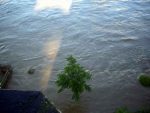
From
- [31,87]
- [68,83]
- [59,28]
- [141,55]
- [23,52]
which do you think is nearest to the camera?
[68,83]

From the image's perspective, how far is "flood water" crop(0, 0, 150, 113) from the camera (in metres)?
19.3

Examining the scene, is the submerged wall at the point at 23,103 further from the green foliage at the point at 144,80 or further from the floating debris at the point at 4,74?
the green foliage at the point at 144,80

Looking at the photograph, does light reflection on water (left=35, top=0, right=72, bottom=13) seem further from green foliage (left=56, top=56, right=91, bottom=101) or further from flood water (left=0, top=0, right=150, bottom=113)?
green foliage (left=56, top=56, right=91, bottom=101)

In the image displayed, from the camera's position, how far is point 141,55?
930 inches

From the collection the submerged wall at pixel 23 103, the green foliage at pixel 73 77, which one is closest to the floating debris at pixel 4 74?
the green foliage at pixel 73 77

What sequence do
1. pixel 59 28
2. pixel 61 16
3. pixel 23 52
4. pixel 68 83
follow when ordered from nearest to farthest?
1. pixel 68 83
2. pixel 23 52
3. pixel 59 28
4. pixel 61 16

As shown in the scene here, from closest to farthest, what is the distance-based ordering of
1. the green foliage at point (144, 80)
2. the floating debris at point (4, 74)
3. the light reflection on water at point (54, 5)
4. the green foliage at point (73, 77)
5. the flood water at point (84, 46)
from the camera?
1. the green foliage at point (73, 77)
2. the flood water at point (84, 46)
3. the green foliage at point (144, 80)
4. the floating debris at point (4, 74)
5. the light reflection on water at point (54, 5)

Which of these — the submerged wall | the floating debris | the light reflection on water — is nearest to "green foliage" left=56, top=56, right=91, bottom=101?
the submerged wall

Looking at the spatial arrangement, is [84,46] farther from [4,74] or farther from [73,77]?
[73,77]

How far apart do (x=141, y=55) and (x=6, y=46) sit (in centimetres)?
1313

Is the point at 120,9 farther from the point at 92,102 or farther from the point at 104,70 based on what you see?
the point at 92,102

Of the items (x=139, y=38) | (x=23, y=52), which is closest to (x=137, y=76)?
(x=139, y=38)

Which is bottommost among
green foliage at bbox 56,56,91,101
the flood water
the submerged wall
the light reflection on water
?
the flood water

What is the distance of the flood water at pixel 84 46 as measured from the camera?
19.3m
